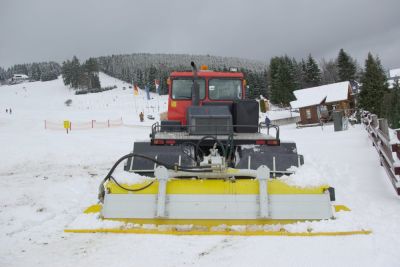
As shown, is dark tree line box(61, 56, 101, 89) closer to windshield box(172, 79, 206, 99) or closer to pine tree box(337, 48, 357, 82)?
pine tree box(337, 48, 357, 82)

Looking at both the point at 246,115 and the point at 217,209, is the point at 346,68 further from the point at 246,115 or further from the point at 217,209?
the point at 217,209

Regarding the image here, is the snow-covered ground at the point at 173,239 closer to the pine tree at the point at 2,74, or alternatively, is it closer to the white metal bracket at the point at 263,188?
the white metal bracket at the point at 263,188

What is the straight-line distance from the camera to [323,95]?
45.7m

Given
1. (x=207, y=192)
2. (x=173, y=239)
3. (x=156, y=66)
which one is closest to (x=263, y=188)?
(x=207, y=192)

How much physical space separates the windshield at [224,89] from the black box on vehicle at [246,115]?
0.78 meters

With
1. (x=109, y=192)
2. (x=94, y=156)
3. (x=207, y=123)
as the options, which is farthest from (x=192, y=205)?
(x=94, y=156)

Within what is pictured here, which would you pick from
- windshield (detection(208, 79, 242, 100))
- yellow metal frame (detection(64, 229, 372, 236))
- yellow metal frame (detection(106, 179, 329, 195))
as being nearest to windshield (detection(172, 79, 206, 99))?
windshield (detection(208, 79, 242, 100))

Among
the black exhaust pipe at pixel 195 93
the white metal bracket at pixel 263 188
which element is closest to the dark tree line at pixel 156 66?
the black exhaust pipe at pixel 195 93

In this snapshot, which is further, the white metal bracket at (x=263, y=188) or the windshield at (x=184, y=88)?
the windshield at (x=184, y=88)

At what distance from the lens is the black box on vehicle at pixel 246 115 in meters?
7.48

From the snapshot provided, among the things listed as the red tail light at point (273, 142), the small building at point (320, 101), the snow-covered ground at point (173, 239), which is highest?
the small building at point (320, 101)

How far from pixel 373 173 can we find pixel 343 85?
40.9 metres

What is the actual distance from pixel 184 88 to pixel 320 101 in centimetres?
3959

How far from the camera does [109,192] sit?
15.8 ft
